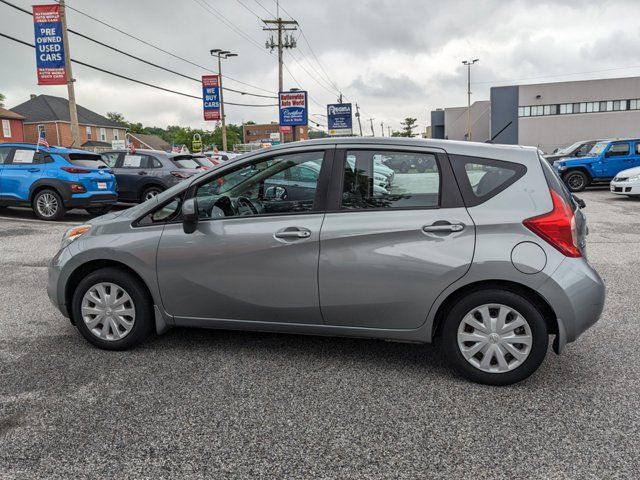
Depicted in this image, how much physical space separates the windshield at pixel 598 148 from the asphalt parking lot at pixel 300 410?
619 inches

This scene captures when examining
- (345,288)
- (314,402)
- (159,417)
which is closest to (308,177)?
(345,288)

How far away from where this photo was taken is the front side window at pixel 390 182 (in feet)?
11.8

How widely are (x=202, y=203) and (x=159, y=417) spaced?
1.57 meters

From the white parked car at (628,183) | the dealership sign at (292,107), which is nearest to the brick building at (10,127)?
the dealership sign at (292,107)

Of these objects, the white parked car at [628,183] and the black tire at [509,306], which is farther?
the white parked car at [628,183]

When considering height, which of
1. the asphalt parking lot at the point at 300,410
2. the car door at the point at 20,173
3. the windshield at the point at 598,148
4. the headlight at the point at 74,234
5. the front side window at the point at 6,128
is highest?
the front side window at the point at 6,128

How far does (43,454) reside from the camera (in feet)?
9.09

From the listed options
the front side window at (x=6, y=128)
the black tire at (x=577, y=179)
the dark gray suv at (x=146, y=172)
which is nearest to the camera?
the dark gray suv at (x=146, y=172)

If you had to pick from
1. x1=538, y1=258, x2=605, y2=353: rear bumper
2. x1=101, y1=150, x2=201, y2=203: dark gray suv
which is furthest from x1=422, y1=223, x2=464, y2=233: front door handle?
x1=101, y1=150, x2=201, y2=203: dark gray suv

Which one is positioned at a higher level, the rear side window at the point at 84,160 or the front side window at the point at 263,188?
the rear side window at the point at 84,160

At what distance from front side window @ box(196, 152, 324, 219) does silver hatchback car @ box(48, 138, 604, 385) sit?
0.03 feet

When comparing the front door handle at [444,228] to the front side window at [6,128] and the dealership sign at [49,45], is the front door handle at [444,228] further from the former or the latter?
the front side window at [6,128]

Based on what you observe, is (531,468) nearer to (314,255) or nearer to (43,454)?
(314,255)

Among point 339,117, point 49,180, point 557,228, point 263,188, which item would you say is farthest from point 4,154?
point 339,117
